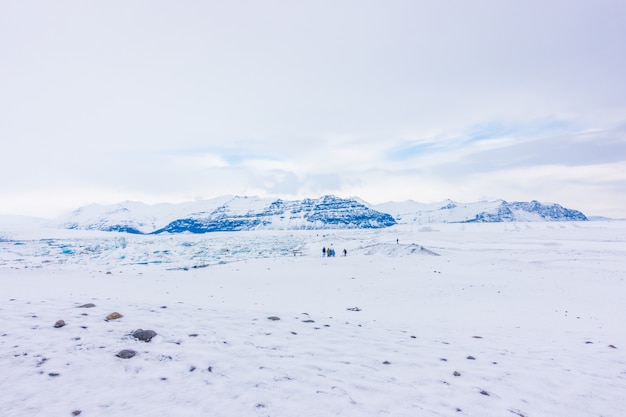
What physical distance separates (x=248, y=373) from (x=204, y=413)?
139 cm

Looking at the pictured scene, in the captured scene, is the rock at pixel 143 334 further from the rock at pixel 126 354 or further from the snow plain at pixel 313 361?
the rock at pixel 126 354

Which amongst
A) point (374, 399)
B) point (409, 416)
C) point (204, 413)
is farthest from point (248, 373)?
point (409, 416)

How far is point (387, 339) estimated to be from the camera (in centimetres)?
863

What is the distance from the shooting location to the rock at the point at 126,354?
20.7 feet

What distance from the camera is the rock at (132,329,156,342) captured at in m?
7.31

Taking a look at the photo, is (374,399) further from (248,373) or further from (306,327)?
(306,327)

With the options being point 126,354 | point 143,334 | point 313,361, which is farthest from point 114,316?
point 313,361

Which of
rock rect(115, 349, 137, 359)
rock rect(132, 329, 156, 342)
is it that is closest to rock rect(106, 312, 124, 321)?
rock rect(132, 329, 156, 342)

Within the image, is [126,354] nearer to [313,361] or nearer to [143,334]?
[143,334]

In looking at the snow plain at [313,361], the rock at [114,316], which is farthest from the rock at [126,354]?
the rock at [114,316]

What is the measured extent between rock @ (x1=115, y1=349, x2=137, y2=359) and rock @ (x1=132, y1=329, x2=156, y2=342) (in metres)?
0.74

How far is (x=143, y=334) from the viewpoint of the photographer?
24.4 feet

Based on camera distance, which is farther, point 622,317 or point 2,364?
point 622,317

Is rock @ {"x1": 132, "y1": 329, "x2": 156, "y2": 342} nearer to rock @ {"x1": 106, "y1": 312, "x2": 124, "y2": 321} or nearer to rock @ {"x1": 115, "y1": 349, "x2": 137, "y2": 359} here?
rock @ {"x1": 115, "y1": 349, "x2": 137, "y2": 359}
